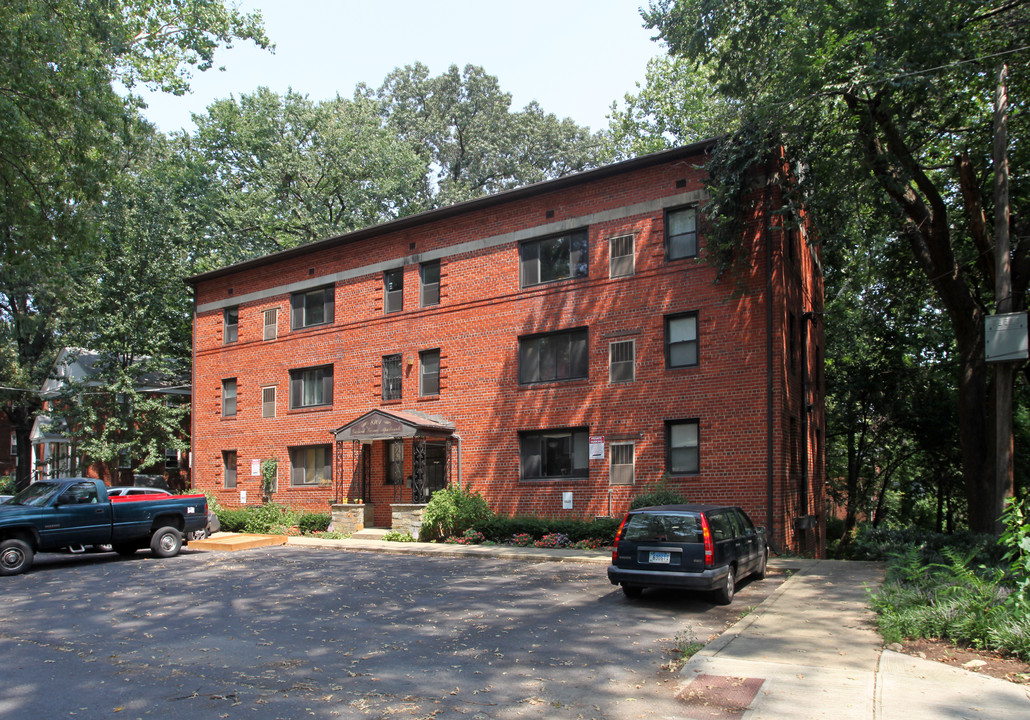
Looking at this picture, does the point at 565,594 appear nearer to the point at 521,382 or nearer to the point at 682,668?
the point at 682,668

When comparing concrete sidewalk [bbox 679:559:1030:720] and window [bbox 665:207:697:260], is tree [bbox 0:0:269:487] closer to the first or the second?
window [bbox 665:207:697:260]

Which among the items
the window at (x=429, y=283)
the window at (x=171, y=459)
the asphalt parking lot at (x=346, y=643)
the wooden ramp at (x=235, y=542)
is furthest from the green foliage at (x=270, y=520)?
the window at (x=171, y=459)

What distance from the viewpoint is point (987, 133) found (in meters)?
19.1

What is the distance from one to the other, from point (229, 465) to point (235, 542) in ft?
30.8

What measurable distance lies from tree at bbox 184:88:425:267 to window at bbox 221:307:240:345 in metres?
8.24

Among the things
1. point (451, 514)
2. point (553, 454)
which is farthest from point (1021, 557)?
point (451, 514)

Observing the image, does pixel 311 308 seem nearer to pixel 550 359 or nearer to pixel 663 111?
pixel 550 359

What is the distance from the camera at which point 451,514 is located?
22.0 m

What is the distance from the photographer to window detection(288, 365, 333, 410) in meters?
27.8

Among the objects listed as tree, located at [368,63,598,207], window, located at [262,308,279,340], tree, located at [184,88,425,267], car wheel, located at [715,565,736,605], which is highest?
tree, located at [368,63,598,207]

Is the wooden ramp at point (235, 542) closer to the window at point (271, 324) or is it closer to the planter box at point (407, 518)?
the planter box at point (407, 518)

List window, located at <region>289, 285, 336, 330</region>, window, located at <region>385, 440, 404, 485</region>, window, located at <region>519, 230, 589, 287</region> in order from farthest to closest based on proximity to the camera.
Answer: window, located at <region>289, 285, 336, 330</region> < window, located at <region>385, 440, 404, 485</region> < window, located at <region>519, 230, 589, 287</region>

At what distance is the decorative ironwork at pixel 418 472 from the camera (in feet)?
77.7

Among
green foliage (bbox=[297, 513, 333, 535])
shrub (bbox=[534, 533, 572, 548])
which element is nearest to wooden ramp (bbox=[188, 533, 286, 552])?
green foliage (bbox=[297, 513, 333, 535])
